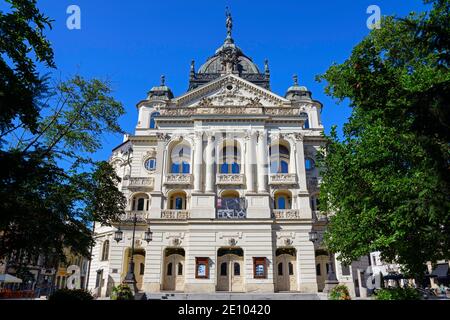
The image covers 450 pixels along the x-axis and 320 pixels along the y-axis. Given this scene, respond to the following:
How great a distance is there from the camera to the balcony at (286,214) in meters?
32.2

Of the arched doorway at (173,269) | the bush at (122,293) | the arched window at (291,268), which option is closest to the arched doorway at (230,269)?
the arched doorway at (173,269)

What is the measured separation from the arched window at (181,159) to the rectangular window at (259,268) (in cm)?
1200

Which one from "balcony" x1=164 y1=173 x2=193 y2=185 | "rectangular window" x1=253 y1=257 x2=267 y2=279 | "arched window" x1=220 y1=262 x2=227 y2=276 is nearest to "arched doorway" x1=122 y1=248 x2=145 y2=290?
"balcony" x1=164 y1=173 x2=193 y2=185

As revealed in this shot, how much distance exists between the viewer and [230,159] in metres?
35.5

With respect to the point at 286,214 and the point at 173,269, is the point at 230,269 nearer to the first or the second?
the point at 173,269

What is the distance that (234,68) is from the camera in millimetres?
42625

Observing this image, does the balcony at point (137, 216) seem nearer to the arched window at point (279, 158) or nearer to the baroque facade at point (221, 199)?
the baroque facade at point (221, 199)

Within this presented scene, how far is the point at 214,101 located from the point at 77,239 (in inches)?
1018

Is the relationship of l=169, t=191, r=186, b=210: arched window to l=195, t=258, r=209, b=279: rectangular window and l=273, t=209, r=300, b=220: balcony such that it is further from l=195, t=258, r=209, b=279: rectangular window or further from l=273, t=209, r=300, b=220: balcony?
l=273, t=209, r=300, b=220: balcony

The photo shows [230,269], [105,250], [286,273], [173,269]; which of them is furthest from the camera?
[105,250]

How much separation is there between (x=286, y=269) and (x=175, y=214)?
1213cm

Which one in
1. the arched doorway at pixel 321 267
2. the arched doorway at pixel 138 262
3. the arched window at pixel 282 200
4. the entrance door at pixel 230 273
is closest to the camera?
the entrance door at pixel 230 273

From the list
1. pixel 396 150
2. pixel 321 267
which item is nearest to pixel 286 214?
pixel 321 267

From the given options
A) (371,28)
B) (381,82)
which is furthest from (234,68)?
(381,82)
